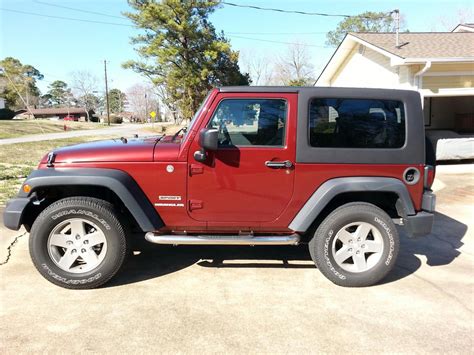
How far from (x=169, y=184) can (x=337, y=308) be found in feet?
6.11

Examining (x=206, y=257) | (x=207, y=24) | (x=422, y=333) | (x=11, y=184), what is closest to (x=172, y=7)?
(x=207, y=24)

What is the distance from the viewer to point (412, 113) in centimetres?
380

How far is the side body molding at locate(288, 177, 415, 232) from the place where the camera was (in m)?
3.69

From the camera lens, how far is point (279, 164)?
3.70 meters

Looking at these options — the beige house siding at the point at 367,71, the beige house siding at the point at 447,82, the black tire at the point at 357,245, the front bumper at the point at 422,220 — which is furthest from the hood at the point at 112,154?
the beige house siding at the point at 367,71

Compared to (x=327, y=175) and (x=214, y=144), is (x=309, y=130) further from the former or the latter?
(x=214, y=144)

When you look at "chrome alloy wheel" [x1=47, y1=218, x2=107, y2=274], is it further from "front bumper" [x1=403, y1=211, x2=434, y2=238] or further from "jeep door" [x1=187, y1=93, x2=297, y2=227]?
"front bumper" [x1=403, y1=211, x2=434, y2=238]

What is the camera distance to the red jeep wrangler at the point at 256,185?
11.9 feet

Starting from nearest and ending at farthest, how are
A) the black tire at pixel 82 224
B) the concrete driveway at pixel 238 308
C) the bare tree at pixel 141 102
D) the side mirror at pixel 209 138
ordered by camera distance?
the concrete driveway at pixel 238 308
the side mirror at pixel 209 138
the black tire at pixel 82 224
the bare tree at pixel 141 102

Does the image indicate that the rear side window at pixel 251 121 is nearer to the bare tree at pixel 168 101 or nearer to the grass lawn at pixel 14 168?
the grass lawn at pixel 14 168

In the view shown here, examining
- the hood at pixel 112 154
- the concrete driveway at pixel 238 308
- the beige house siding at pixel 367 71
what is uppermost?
the beige house siding at pixel 367 71

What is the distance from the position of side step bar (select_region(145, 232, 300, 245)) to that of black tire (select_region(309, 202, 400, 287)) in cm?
29

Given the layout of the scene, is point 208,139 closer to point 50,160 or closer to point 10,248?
point 50,160

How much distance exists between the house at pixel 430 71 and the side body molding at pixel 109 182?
25.7 feet
